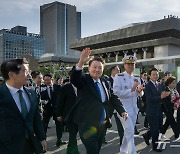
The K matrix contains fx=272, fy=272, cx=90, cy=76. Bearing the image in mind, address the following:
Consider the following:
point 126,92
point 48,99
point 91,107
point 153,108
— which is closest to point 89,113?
point 91,107

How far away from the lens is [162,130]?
7688mm

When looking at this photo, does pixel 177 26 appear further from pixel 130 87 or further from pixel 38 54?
pixel 38 54

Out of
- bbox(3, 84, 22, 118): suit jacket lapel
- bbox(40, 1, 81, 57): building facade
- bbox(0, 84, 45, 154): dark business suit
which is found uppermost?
bbox(40, 1, 81, 57): building facade

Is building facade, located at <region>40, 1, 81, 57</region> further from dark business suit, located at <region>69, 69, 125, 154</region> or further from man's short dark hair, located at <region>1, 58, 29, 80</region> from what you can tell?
man's short dark hair, located at <region>1, 58, 29, 80</region>

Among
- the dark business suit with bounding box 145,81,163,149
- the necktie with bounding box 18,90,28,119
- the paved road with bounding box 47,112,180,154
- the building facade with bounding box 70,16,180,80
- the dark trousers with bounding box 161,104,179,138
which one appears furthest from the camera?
the building facade with bounding box 70,16,180,80

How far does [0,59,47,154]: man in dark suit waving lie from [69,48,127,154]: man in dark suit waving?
772 millimetres

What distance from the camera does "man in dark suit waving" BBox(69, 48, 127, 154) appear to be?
13.0 ft

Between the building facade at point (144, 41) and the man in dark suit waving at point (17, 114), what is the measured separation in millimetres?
42653

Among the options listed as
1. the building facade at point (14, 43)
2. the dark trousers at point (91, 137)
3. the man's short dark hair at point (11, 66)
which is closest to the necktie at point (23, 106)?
the man's short dark hair at point (11, 66)

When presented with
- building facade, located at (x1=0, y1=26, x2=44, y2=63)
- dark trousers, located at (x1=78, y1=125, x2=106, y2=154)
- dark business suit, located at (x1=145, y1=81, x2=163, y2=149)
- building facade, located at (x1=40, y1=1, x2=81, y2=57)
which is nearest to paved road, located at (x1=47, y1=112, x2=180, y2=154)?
dark business suit, located at (x1=145, y1=81, x2=163, y2=149)

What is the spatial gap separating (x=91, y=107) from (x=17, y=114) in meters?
1.23

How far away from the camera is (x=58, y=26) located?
14088 centimetres

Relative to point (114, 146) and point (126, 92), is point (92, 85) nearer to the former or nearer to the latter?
point (126, 92)

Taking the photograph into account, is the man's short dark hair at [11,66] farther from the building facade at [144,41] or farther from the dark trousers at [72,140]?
the building facade at [144,41]
